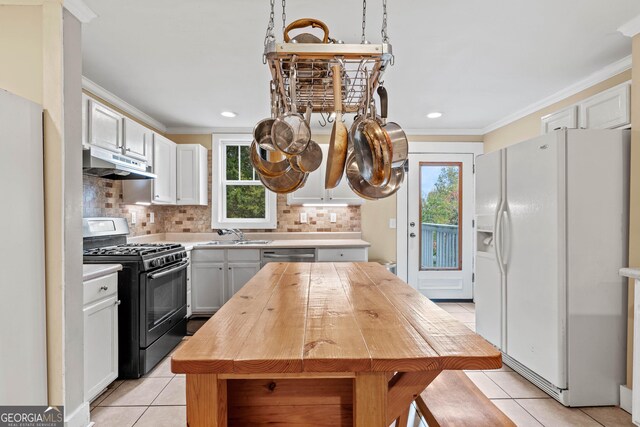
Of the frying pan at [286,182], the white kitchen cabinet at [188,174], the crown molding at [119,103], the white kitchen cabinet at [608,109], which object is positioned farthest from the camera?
the white kitchen cabinet at [188,174]

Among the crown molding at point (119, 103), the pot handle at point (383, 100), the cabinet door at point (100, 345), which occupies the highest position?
the crown molding at point (119, 103)

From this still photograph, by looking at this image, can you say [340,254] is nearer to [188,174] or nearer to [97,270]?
[188,174]

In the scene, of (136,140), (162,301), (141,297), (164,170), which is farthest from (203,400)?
(164,170)

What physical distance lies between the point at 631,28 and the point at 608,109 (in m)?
0.55

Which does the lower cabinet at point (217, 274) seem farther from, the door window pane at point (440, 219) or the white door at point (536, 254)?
the white door at point (536, 254)

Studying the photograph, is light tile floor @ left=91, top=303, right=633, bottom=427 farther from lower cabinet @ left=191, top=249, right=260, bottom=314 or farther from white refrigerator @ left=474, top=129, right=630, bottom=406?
A: lower cabinet @ left=191, top=249, right=260, bottom=314

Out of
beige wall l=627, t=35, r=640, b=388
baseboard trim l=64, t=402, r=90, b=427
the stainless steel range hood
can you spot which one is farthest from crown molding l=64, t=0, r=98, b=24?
beige wall l=627, t=35, r=640, b=388

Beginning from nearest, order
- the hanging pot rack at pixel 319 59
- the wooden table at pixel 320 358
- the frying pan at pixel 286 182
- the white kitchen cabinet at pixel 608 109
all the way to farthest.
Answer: the wooden table at pixel 320 358, the hanging pot rack at pixel 319 59, the frying pan at pixel 286 182, the white kitchen cabinet at pixel 608 109

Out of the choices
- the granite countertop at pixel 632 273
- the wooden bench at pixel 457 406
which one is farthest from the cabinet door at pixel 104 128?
the granite countertop at pixel 632 273

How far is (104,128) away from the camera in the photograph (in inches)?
99.5

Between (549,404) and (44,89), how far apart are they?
11.2 ft

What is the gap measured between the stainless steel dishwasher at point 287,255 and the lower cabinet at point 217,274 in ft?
0.27

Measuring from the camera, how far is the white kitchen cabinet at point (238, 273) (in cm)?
367

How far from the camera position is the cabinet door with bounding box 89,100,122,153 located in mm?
2381
